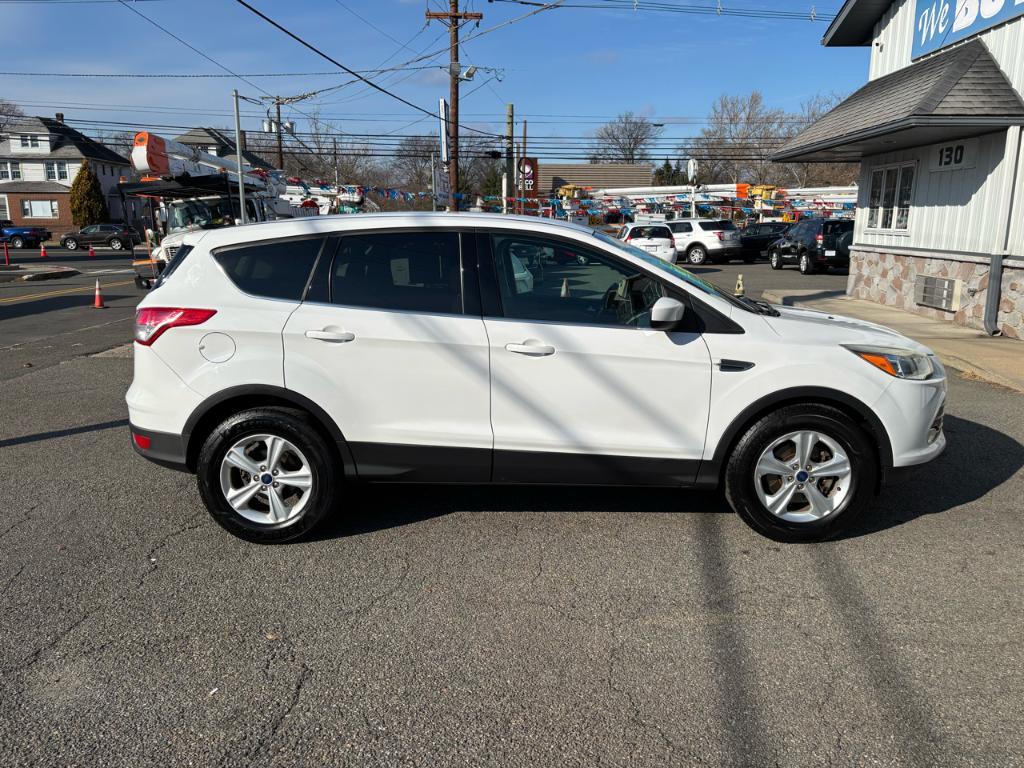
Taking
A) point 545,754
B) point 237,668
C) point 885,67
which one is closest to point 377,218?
point 237,668

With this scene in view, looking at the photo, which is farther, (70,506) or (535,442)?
(70,506)

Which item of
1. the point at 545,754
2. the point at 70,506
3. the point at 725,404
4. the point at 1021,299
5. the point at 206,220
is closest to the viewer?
the point at 545,754

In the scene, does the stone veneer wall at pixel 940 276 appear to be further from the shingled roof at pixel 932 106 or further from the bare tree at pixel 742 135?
the bare tree at pixel 742 135

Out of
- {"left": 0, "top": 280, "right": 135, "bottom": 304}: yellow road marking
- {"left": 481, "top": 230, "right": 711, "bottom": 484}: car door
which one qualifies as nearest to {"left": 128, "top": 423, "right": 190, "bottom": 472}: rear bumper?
{"left": 481, "top": 230, "right": 711, "bottom": 484}: car door

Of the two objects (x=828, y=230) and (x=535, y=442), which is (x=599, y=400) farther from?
(x=828, y=230)

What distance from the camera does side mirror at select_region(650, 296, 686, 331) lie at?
3.98 meters

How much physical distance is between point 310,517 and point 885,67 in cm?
1551

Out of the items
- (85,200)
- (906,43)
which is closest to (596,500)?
(906,43)

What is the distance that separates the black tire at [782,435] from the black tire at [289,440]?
2.22 m

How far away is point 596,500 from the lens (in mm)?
4980

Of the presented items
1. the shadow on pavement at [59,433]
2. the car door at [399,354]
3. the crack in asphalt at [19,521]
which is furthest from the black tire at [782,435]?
the shadow on pavement at [59,433]

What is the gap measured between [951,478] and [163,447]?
5.11 m

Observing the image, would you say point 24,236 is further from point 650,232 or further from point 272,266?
point 272,266

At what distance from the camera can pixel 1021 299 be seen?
1079 centimetres
